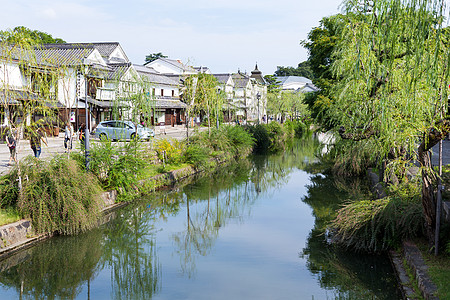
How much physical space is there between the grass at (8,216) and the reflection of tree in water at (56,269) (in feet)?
2.44

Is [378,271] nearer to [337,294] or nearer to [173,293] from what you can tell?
[337,294]

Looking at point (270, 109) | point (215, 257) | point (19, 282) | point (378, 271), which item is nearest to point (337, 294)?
point (378, 271)

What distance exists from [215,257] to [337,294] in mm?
2950

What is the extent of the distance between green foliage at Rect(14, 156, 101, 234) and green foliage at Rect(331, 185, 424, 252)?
225 inches

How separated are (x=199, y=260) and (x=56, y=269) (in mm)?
2817

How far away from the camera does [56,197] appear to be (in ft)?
32.8

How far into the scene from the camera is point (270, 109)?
57625 mm

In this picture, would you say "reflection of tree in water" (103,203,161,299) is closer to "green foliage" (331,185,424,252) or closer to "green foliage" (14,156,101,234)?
"green foliage" (14,156,101,234)

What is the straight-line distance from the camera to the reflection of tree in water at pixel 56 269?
771 centimetres

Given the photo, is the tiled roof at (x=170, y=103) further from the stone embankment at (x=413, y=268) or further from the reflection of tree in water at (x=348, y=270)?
the stone embankment at (x=413, y=268)

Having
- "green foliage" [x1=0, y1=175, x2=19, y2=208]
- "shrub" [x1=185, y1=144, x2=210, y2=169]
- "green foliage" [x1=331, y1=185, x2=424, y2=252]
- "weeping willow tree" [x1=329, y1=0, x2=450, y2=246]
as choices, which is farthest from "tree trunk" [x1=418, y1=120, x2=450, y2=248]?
"shrub" [x1=185, y1=144, x2=210, y2=169]

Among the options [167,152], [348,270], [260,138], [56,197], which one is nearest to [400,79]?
[348,270]

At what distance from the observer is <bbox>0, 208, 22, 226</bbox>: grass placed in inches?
367

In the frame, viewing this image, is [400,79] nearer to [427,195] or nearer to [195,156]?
[427,195]
